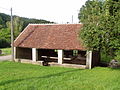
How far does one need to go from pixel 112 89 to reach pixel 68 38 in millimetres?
9291

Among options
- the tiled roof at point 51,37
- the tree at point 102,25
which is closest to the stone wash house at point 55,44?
the tiled roof at point 51,37

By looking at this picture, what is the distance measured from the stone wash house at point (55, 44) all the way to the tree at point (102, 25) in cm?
425

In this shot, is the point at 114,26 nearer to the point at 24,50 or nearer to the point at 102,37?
the point at 102,37

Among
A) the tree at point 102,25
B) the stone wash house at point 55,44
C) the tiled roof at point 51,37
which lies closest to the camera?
the tree at point 102,25

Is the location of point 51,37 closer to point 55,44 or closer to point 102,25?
point 55,44

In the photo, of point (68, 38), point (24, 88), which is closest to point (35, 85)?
point (24, 88)

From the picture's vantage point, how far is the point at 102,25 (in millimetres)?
11109

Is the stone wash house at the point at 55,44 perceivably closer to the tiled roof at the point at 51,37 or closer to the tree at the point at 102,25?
the tiled roof at the point at 51,37

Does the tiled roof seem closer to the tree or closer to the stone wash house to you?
the stone wash house

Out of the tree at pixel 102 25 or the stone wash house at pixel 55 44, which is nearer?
the tree at pixel 102 25

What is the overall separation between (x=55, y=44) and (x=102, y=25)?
285 inches

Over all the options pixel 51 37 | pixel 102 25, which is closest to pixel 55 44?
pixel 51 37

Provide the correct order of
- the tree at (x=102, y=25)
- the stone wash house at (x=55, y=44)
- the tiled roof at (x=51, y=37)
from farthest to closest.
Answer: the tiled roof at (x=51, y=37), the stone wash house at (x=55, y=44), the tree at (x=102, y=25)

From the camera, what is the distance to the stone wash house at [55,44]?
16.7 meters
